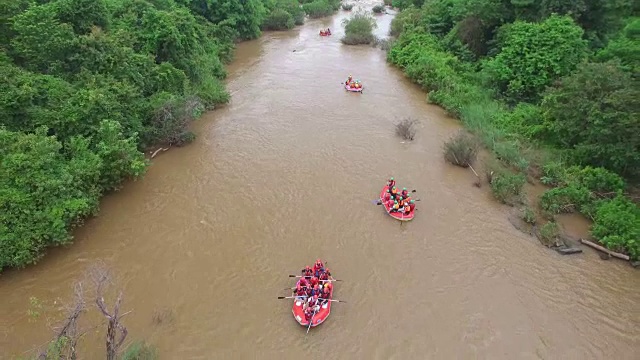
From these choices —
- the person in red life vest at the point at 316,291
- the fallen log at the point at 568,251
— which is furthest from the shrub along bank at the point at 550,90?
the person in red life vest at the point at 316,291

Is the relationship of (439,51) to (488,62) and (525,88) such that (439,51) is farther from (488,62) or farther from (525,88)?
(525,88)

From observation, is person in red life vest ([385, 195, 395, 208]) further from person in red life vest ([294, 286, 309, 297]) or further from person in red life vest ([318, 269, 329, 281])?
person in red life vest ([294, 286, 309, 297])

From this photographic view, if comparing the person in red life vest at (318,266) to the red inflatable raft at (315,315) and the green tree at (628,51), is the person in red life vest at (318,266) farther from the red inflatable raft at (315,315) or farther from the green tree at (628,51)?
the green tree at (628,51)

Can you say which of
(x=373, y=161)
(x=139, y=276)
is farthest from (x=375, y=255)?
(x=139, y=276)

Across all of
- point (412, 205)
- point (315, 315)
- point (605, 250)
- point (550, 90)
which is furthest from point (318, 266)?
point (550, 90)

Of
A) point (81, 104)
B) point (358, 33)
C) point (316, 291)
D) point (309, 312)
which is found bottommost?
point (358, 33)

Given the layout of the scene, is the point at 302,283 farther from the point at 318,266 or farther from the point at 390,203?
the point at 390,203
